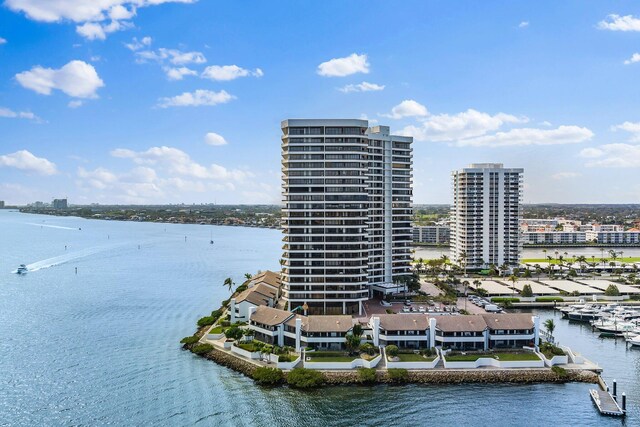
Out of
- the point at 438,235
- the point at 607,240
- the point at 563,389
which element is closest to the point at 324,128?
the point at 563,389

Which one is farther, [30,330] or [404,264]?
[404,264]

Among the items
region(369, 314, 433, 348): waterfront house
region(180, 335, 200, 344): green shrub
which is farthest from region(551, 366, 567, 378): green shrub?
region(180, 335, 200, 344): green shrub

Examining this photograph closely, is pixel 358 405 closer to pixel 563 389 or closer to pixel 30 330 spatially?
pixel 563 389

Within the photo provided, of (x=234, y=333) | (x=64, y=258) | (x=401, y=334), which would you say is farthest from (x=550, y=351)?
(x=64, y=258)

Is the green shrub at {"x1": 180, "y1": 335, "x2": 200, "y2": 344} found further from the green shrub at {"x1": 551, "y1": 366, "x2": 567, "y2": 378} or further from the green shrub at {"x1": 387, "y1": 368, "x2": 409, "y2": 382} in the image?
the green shrub at {"x1": 551, "y1": 366, "x2": 567, "y2": 378}

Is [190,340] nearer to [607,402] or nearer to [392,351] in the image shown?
[392,351]
